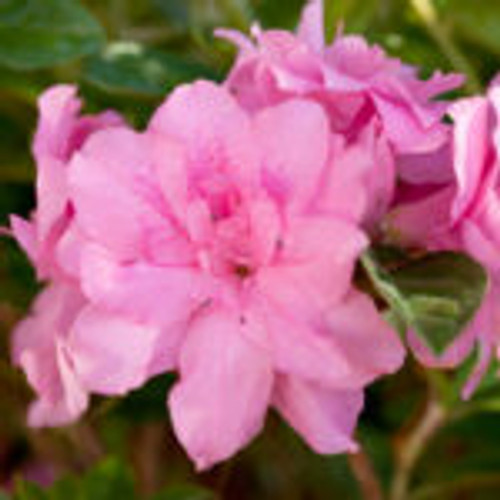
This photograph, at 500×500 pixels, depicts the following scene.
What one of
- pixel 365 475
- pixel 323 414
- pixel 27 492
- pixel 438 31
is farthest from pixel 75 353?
pixel 438 31

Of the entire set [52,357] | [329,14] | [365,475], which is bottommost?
[365,475]

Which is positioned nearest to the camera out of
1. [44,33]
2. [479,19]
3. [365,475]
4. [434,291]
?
[434,291]

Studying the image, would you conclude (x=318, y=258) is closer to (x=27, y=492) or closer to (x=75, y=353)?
(x=75, y=353)

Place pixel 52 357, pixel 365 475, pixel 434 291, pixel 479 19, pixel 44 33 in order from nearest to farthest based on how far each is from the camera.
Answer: pixel 434 291 → pixel 52 357 → pixel 44 33 → pixel 365 475 → pixel 479 19

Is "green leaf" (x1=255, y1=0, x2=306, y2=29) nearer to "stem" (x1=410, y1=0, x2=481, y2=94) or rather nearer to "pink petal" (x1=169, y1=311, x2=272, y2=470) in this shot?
"stem" (x1=410, y1=0, x2=481, y2=94)

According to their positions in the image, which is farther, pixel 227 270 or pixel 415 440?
pixel 415 440

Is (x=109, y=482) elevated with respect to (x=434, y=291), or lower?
lower

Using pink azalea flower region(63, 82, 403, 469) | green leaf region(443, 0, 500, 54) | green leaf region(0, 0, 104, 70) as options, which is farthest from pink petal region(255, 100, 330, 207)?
green leaf region(443, 0, 500, 54)

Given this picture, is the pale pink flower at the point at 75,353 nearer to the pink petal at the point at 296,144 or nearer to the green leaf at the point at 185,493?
the pink petal at the point at 296,144

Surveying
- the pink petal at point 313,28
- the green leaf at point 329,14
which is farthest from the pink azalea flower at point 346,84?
the green leaf at point 329,14
